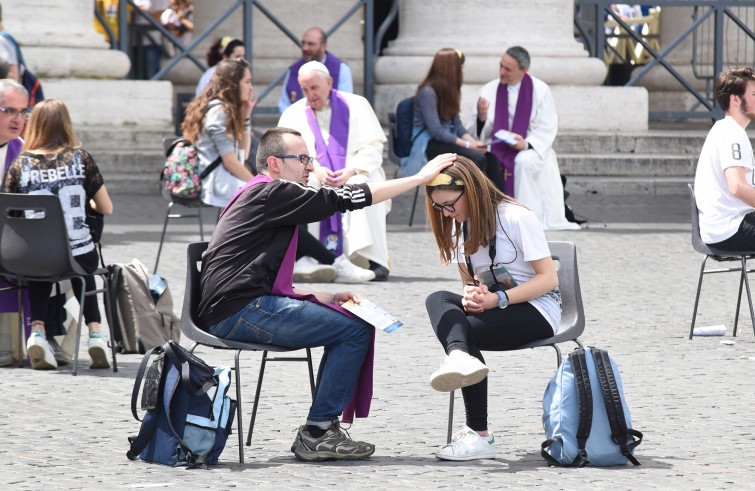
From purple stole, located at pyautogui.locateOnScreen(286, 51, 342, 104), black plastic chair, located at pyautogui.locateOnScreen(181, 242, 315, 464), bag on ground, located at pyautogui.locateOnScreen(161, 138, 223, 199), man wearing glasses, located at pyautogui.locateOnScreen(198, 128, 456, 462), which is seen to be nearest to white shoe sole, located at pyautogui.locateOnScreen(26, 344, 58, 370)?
black plastic chair, located at pyautogui.locateOnScreen(181, 242, 315, 464)

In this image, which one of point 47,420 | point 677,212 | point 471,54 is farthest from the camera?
point 471,54

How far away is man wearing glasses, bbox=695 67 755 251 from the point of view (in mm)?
7875

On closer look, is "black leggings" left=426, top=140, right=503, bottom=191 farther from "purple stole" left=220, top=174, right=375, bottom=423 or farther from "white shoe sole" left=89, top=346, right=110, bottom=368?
"purple stole" left=220, top=174, right=375, bottom=423

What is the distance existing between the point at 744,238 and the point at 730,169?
0.36m

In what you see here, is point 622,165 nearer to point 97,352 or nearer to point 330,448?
point 97,352

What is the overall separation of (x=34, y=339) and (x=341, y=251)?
358 centimetres

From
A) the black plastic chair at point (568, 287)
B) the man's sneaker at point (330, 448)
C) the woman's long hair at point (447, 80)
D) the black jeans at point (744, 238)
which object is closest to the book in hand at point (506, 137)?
the woman's long hair at point (447, 80)

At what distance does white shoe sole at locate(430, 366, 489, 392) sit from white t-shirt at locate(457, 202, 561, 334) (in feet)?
1.71

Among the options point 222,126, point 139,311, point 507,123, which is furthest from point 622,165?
point 139,311

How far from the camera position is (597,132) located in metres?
16.2

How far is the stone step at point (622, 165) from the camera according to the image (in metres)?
15.5

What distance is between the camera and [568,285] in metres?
6.07

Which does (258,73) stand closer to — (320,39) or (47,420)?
(320,39)

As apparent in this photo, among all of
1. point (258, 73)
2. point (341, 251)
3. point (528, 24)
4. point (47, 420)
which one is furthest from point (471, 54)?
point (47, 420)
